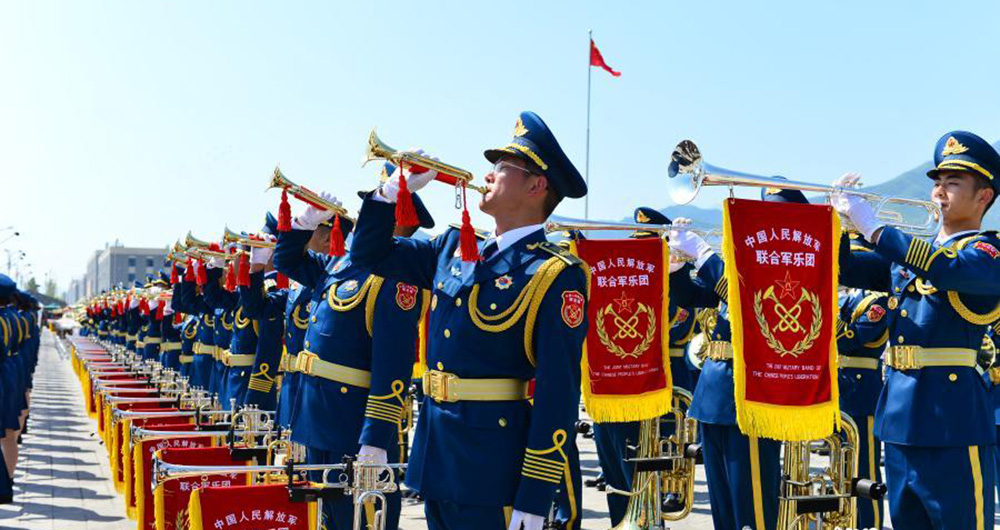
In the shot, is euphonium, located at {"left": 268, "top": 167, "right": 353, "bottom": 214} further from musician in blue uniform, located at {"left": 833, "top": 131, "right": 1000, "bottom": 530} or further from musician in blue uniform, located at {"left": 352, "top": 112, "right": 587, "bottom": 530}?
musician in blue uniform, located at {"left": 833, "top": 131, "right": 1000, "bottom": 530}

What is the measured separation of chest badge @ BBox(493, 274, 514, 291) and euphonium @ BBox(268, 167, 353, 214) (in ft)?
6.12

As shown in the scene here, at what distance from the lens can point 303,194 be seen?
19.2ft

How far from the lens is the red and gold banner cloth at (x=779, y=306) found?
5.88 meters

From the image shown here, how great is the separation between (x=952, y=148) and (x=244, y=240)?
572cm

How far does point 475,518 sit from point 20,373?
29.6ft

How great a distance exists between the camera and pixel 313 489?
14.9ft

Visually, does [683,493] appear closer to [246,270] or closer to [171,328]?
[246,270]

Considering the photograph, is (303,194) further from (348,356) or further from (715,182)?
(715,182)

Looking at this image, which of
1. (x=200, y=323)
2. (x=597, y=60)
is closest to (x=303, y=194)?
(x=200, y=323)

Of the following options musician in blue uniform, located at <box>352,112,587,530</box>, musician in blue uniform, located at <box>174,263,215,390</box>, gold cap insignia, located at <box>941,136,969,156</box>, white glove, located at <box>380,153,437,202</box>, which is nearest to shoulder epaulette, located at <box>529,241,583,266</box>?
musician in blue uniform, located at <box>352,112,587,530</box>

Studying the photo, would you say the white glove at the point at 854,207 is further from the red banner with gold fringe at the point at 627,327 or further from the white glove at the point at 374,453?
the white glove at the point at 374,453

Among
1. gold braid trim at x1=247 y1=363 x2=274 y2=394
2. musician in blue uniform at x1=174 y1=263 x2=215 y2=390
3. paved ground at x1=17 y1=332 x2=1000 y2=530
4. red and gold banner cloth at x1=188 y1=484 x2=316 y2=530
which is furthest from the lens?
musician in blue uniform at x1=174 y1=263 x2=215 y2=390

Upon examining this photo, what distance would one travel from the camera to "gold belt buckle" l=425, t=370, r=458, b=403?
418 cm

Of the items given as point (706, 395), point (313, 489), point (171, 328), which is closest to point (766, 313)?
point (706, 395)
